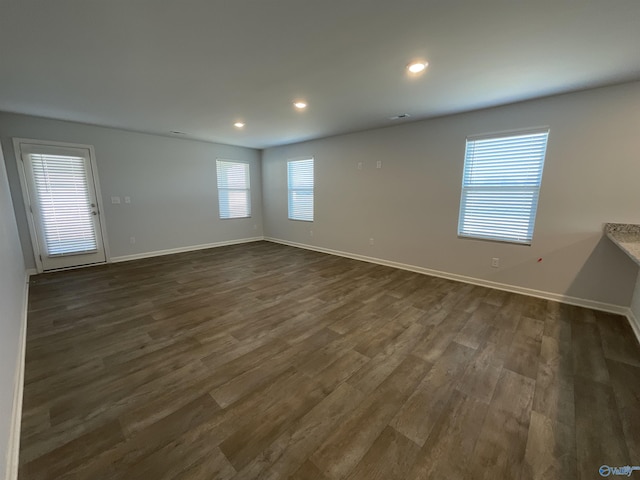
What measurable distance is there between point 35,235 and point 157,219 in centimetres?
174

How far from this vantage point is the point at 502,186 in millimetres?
3463

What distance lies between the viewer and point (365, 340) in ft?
7.89

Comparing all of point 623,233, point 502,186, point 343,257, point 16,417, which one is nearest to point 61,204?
point 16,417

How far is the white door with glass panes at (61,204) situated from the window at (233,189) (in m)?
2.36

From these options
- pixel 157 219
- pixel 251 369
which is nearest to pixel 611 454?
pixel 251 369

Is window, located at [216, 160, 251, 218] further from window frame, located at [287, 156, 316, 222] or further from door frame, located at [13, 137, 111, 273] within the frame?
door frame, located at [13, 137, 111, 273]

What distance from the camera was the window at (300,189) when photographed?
5.91 metres

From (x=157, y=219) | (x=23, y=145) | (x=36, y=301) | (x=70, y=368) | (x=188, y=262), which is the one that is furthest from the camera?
(x=157, y=219)

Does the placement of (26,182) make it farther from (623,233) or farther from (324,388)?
(623,233)

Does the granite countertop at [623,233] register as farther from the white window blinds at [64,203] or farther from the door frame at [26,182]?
the white window blinds at [64,203]

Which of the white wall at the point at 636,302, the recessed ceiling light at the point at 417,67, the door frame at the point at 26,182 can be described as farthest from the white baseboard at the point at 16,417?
the white wall at the point at 636,302

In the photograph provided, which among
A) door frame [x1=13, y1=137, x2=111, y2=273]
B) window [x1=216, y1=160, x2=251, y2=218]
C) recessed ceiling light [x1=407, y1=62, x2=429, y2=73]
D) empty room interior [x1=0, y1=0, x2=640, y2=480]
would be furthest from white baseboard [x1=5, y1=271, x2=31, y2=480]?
window [x1=216, y1=160, x2=251, y2=218]

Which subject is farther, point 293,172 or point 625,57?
point 293,172

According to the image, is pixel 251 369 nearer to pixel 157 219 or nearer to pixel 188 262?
pixel 188 262
